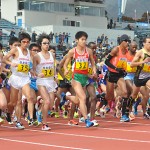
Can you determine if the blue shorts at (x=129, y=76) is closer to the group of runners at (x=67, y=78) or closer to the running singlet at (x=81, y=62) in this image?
the group of runners at (x=67, y=78)

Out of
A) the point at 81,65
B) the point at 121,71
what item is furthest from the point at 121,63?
the point at 81,65

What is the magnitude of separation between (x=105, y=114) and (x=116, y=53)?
10.3 feet

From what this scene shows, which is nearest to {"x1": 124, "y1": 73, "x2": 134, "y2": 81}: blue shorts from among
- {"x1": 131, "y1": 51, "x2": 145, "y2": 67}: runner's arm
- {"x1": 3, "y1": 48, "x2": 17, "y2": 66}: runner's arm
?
{"x1": 131, "y1": 51, "x2": 145, "y2": 67}: runner's arm

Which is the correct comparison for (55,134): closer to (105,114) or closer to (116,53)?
(116,53)

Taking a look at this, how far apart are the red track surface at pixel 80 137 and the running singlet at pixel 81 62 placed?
4.02 ft

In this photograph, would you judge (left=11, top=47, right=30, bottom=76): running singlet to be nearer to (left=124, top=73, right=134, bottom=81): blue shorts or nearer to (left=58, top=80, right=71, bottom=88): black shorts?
(left=58, top=80, right=71, bottom=88): black shorts

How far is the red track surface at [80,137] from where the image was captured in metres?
7.90

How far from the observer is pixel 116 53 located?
1173 cm

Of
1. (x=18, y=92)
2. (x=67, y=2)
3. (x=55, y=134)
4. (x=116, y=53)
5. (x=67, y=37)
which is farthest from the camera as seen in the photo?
(x=67, y=2)

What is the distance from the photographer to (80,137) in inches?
353

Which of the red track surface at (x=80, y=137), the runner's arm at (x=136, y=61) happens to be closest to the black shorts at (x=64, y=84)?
the red track surface at (x=80, y=137)

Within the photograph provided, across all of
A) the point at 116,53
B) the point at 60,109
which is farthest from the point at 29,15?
the point at 116,53

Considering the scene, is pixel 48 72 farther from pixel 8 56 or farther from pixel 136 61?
pixel 136 61

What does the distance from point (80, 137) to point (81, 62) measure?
2214 millimetres
